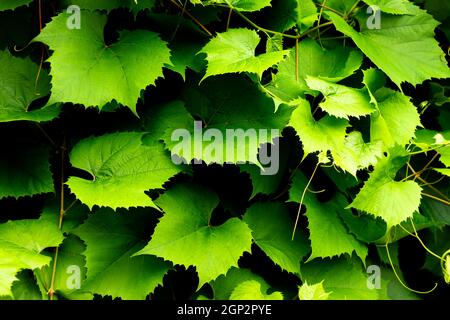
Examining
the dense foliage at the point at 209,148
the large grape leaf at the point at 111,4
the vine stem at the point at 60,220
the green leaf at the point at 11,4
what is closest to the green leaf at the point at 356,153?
the dense foliage at the point at 209,148

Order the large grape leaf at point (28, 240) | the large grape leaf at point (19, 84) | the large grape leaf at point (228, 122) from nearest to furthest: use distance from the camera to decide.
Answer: the large grape leaf at point (28, 240) < the large grape leaf at point (228, 122) < the large grape leaf at point (19, 84)

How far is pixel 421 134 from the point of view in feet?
6.37

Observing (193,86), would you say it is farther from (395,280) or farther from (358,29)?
(395,280)

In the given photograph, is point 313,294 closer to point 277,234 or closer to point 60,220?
point 277,234

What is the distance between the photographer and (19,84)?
165cm

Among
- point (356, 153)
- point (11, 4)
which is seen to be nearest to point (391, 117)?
point (356, 153)

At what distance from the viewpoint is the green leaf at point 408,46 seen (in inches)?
71.2

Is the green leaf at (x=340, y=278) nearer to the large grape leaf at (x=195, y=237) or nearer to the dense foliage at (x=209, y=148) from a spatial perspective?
the dense foliage at (x=209, y=148)

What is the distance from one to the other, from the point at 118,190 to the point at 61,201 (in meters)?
0.31

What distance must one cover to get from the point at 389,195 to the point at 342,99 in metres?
0.36

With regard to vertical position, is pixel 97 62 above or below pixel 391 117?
above

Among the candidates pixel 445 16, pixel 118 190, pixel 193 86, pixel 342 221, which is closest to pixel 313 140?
pixel 342 221

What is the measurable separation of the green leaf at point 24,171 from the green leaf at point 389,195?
104cm

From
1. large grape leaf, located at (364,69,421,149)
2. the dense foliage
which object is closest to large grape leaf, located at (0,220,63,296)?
the dense foliage
